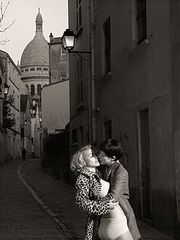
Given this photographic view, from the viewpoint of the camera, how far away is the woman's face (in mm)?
4613

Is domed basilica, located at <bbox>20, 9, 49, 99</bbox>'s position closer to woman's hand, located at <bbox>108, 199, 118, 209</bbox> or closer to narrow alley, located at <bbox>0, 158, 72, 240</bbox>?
narrow alley, located at <bbox>0, 158, 72, 240</bbox>

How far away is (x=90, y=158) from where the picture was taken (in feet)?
15.1

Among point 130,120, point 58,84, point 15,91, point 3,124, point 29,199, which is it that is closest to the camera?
point 130,120

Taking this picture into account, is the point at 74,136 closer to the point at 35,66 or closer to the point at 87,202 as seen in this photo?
the point at 87,202

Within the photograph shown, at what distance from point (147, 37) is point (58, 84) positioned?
26.5 metres

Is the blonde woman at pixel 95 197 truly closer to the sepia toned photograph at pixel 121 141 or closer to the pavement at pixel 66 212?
the sepia toned photograph at pixel 121 141

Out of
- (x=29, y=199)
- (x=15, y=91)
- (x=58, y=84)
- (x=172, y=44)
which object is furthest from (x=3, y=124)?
(x=172, y=44)

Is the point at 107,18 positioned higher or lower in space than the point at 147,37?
higher

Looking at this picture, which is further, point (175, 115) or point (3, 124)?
point (3, 124)

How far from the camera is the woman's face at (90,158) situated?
4613mm

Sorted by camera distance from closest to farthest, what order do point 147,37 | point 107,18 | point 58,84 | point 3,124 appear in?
point 147,37, point 107,18, point 58,84, point 3,124

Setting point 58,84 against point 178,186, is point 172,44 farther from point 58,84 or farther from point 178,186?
point 58,84

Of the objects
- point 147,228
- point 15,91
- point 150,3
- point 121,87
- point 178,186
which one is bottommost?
point 147,228

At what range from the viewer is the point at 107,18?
14.1m
